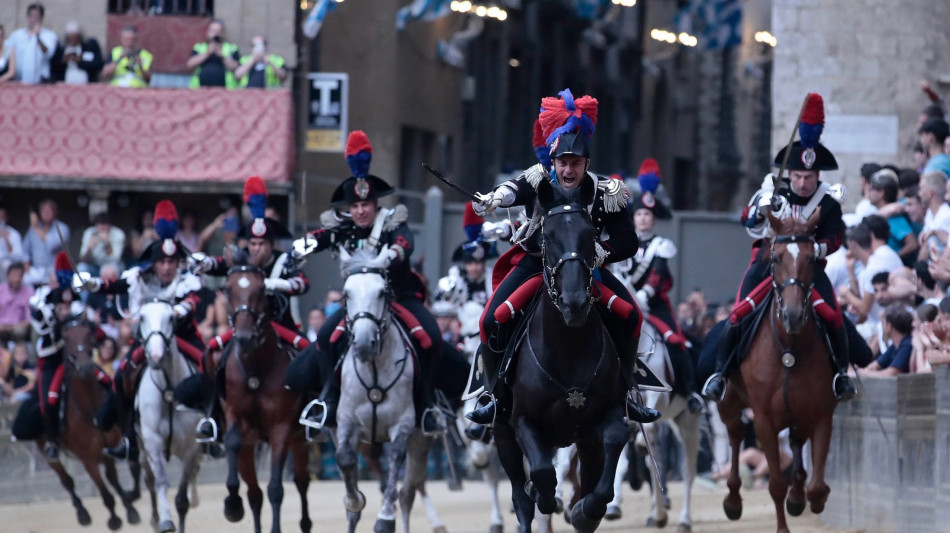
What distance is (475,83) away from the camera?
3412cm

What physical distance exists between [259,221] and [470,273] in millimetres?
2507

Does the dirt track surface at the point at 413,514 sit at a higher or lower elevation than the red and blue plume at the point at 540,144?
lower

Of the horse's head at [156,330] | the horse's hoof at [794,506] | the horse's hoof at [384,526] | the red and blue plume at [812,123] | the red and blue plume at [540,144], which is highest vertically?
the red and blue plume at [812,123]

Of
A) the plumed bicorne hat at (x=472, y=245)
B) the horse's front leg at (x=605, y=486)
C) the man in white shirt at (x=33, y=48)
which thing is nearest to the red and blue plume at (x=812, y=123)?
the plumed bicorne hat at (x=472, y=245)

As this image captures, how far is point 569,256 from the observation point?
939 cm

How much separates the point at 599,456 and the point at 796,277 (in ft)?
8.68

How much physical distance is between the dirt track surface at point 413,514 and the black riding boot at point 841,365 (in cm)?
183

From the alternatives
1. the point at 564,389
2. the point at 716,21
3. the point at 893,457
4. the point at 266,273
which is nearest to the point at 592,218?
the point at 564,389

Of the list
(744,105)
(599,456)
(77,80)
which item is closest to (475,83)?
(77,80)

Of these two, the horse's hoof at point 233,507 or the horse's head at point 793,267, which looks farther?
the horse's hoof at point 233,507

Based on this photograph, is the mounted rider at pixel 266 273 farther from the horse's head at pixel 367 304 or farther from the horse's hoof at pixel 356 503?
the horse's hoof at pixel 356 503

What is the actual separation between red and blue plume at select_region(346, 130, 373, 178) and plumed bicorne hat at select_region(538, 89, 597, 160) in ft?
13.1

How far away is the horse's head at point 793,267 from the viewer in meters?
12.3

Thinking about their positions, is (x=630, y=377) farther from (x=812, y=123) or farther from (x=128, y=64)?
(x=128, y=64)
